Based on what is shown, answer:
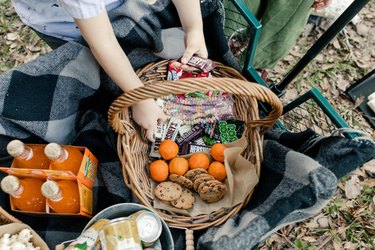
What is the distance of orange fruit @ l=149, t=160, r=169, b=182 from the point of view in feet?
3.55

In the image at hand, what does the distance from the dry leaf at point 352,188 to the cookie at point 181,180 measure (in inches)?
33.7

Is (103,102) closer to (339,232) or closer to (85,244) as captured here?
(85,244)

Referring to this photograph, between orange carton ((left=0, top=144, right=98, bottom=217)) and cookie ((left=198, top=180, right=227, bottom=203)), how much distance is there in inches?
12.7

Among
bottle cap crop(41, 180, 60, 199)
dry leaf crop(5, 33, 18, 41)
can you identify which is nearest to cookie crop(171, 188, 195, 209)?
bottle cap crop(41, 180, 60, 199)

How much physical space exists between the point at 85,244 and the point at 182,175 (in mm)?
396

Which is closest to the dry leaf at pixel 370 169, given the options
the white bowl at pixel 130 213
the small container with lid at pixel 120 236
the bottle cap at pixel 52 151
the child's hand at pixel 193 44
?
the child's hand at pixel 193 44

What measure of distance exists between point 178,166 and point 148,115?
0.19m

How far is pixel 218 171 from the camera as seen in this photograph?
1107 mm

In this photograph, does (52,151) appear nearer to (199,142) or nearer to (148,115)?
(148,115)

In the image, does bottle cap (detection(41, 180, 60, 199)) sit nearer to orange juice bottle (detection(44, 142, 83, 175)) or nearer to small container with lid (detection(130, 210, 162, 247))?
orange juice bottle (detection(44, 142, 83, 175))

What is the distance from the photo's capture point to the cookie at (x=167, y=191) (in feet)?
3.38

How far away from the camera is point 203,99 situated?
1208mm

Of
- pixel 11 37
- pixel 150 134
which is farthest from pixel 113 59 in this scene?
pixel 11 37

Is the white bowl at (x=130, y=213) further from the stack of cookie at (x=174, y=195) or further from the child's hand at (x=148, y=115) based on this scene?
the child's hand at (x=148, y=115)
